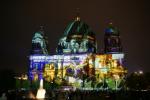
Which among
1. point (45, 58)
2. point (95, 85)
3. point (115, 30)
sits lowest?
point (95, 85)

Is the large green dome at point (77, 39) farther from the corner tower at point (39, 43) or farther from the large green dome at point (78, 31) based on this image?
the corner tower at point (39, 43)

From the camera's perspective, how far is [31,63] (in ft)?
319

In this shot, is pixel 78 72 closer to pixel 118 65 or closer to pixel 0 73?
pixel 118 65

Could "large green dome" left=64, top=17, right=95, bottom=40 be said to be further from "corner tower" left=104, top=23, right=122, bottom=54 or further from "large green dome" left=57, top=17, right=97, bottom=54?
"corner tower" left=104, top=23, right=122, bottom=54

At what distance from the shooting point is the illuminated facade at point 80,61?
294 feet

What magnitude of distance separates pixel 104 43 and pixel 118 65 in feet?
27.8

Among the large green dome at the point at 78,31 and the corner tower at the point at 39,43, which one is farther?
the large green dome at the point at 78,31

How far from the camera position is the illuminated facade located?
8950cm

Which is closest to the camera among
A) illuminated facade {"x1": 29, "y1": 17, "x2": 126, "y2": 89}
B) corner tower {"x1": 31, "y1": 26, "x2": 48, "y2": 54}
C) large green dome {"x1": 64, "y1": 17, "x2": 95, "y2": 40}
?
illuminated facade {"x1": 29, "y1": 17, "x2": 126, "y2": 89}

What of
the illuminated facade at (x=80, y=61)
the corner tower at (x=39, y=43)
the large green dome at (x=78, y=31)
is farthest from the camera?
the large green dome at (x=78, y=31)

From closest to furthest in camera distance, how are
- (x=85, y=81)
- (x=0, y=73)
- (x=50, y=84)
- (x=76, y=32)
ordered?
(x=0, y=73) → (x=50, y=84) → (x=85, y=81) → (x=76, y=32)

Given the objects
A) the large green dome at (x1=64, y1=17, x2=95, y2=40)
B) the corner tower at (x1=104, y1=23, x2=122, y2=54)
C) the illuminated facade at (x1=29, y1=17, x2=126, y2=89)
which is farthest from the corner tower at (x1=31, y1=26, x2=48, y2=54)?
the corner tower at (x1=104, y1=23, x2=122, y2=54)

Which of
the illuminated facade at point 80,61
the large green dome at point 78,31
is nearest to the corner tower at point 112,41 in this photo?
the illuminated facade at point 80,61

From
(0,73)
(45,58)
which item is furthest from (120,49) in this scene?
(0,73)
